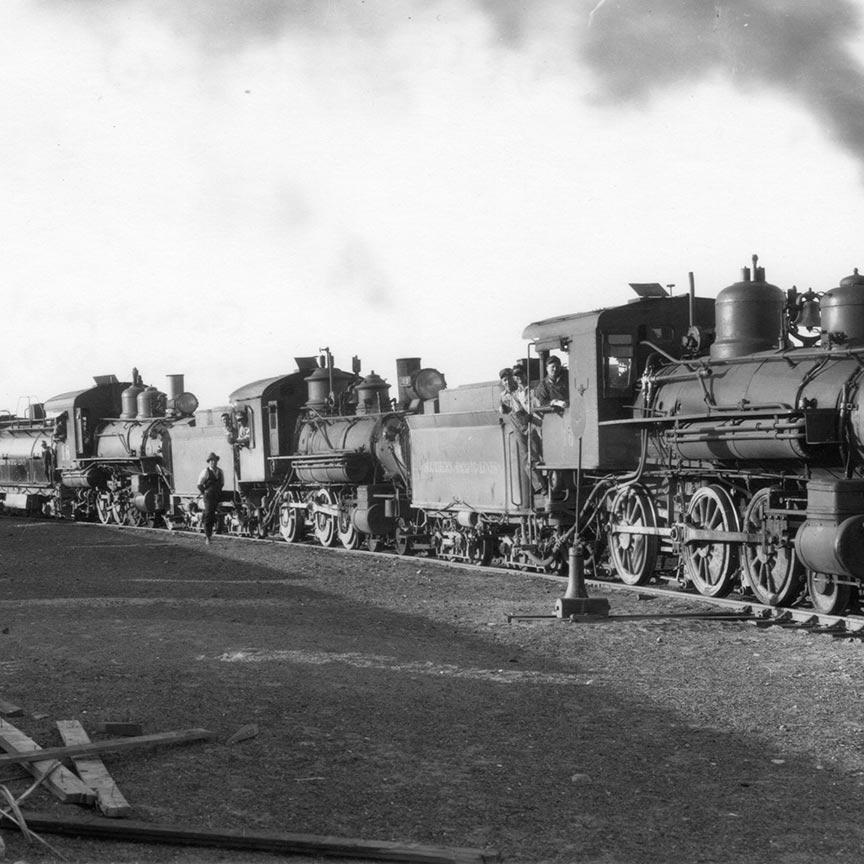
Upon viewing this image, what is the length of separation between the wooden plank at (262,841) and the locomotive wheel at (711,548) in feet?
27.1

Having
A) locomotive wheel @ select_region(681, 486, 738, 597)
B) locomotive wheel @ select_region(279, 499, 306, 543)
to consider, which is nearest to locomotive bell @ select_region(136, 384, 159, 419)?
locomotive wheel @ select_region(279, 499, 306, 543)

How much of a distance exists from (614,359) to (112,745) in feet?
30.6

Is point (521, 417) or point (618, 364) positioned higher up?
point (618, 364)

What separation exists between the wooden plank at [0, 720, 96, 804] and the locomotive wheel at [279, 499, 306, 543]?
1731cm

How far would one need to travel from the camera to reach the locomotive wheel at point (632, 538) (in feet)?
46.5

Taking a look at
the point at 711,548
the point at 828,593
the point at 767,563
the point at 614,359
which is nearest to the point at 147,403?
the point at 614,359

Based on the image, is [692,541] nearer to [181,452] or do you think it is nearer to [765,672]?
[765,672]

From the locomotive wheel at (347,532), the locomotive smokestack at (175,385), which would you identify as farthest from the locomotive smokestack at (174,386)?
the locomotive wheel at (347,532)

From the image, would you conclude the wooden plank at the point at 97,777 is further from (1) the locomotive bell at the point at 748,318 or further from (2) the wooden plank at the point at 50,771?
(1) the locomotive bell at the point at 748,318

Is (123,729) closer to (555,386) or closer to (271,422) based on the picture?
(555,386)

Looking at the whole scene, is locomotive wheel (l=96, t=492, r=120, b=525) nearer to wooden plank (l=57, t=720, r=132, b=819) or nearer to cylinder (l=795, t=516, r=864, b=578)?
cylinder (l=795, t=516, r=864, b=578)

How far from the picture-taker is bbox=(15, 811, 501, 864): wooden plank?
4.84 meters

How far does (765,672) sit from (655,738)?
2148 millimetres

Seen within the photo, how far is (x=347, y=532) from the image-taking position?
870 inches
